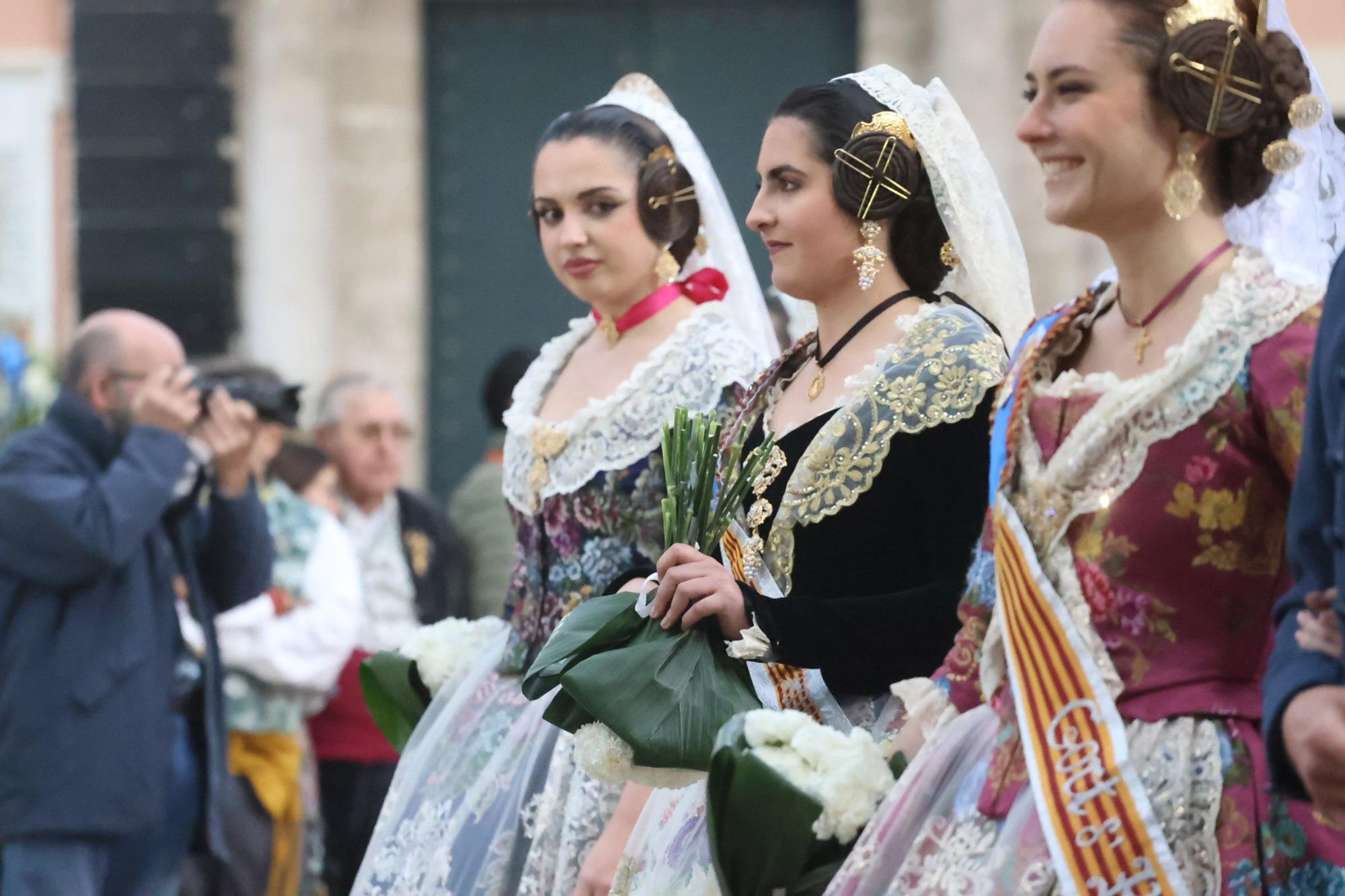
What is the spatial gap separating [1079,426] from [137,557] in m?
3.07

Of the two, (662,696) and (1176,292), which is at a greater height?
(1176,292)

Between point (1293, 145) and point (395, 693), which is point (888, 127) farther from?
point (395, 693)

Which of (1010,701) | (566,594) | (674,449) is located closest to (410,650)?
(566,594)

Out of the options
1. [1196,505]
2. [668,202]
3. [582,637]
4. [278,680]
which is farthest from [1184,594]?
[278,680]

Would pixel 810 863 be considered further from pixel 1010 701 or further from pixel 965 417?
pixel 965 417

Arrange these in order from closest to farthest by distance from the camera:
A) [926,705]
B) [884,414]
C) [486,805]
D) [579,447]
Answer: [926,705]
[884,414]
[486,805]
[579,447]

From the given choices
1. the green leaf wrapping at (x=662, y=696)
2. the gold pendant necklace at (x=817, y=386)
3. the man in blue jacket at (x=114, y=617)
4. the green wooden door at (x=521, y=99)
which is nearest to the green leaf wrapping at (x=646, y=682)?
the green leaf wrapping at (x=662, y=696)

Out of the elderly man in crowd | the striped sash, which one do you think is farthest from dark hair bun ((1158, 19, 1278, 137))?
the elderly man in crowd

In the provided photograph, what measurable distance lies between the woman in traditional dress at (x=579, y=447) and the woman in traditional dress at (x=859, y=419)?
35 centimetres

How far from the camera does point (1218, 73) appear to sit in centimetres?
244

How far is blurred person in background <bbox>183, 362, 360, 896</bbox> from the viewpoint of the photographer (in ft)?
18.4

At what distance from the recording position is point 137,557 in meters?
5.00

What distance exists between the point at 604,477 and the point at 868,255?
704 millimetres

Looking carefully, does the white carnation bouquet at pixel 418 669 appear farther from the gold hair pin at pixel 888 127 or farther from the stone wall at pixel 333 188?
the stone wall at pixel 333 188
